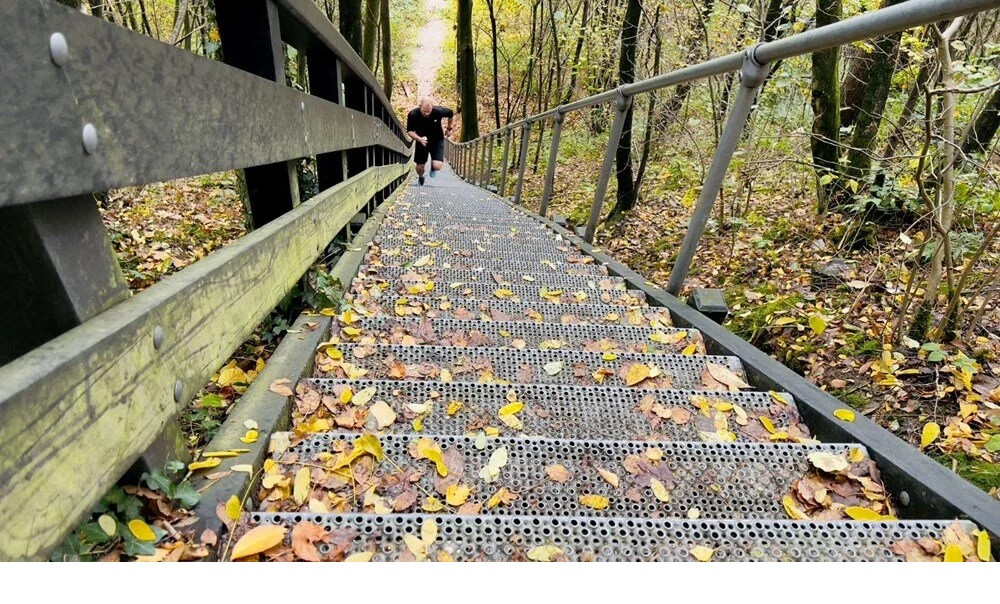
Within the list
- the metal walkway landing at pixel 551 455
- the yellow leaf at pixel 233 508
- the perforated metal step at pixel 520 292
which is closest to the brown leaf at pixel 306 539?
the metal walkway landing at pixel 551 455

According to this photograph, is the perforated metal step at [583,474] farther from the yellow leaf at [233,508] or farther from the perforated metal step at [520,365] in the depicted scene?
the perforated metal step at [520,365]

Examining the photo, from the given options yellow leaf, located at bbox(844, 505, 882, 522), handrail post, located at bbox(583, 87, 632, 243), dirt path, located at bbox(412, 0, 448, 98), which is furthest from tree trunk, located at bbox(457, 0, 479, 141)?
yellow leaf, located at bbox(844, 505, 882, 522)

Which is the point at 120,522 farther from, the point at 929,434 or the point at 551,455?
the point at 929,434

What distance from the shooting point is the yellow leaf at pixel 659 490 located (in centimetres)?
144

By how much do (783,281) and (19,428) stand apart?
4258 mm

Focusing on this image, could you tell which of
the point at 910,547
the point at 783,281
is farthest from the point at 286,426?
the point at 783,281

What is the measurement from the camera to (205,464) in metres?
1.22

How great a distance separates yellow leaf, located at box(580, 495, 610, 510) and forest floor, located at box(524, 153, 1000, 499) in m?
1.34

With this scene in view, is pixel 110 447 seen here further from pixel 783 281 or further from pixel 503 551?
pixel 783 281

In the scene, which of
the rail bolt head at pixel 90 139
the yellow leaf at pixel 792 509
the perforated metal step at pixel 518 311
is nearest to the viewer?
the rail bolt head at pixel 90 139

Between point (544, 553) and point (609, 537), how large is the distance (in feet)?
0.52

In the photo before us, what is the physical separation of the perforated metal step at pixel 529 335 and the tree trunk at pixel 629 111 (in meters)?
4.49

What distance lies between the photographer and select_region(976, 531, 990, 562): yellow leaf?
49.3 inches

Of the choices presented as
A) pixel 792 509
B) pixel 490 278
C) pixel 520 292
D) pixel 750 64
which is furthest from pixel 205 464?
pixel 750 64
